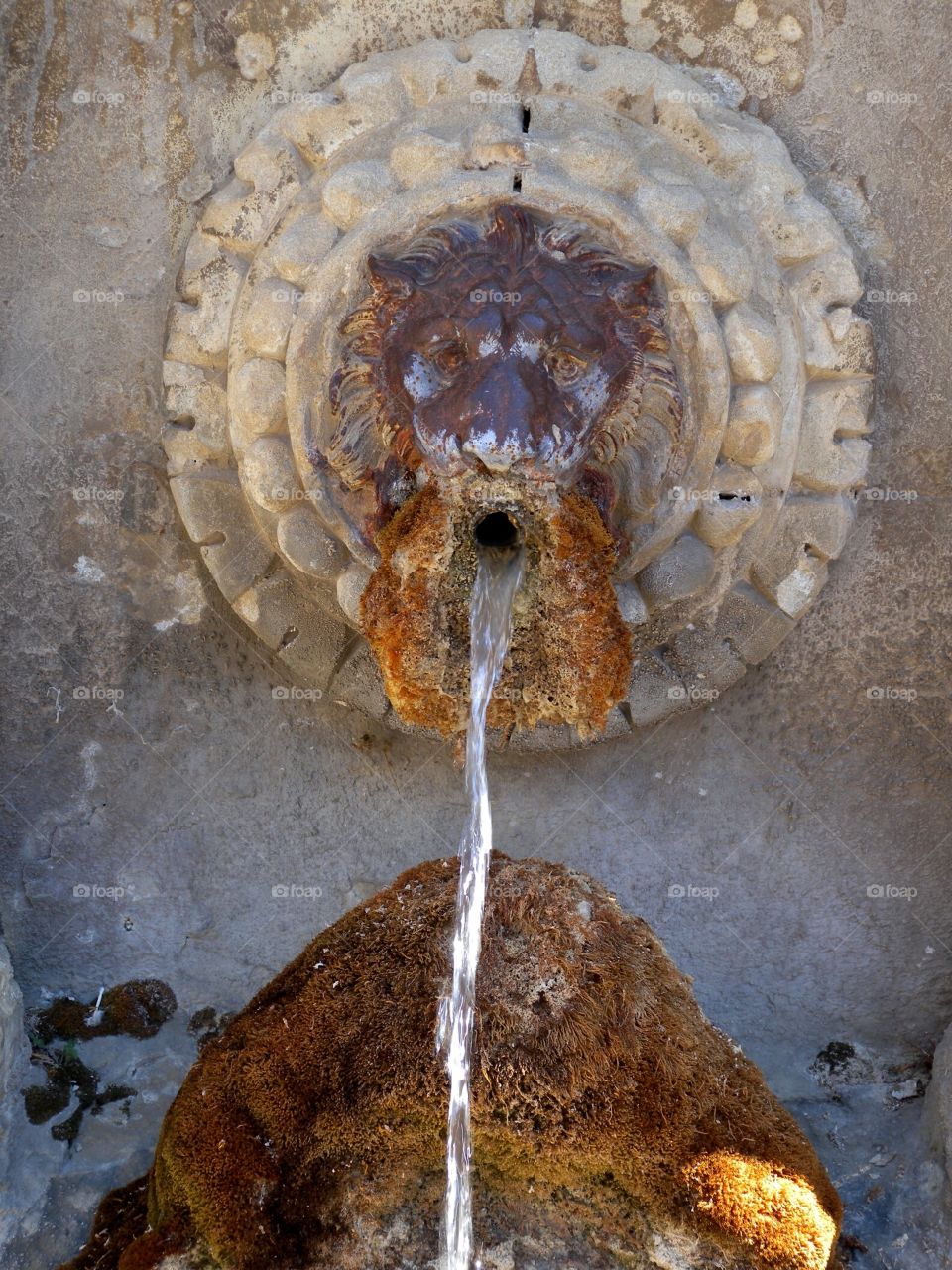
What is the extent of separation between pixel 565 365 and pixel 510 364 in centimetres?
12

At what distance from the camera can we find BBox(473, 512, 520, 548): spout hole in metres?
2.80

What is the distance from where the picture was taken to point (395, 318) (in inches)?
109

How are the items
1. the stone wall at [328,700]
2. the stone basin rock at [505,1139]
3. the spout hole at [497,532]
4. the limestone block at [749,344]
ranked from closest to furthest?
the stone basin rock at [505,1139], the spout hole at [497,532], the limestone block at [749,344], the stone wall at [328,700]

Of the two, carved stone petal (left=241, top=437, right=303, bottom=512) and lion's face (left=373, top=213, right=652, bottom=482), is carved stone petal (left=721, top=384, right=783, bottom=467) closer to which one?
lion's face (left=373, top=213, right=652, bottom=482)

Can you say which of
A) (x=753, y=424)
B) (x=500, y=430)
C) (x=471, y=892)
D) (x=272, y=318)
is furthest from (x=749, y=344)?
(x=471, y=892)

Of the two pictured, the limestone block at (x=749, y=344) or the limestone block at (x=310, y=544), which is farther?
the limestone block at (x=310, y=544)

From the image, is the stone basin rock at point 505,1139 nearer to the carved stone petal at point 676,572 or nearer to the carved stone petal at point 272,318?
the carved stone petal at point 676,572

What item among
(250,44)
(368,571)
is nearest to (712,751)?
(368,571)

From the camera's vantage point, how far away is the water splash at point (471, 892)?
2377 mm

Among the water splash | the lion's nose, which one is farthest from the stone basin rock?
the lion's nose

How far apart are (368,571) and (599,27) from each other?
1466 mm

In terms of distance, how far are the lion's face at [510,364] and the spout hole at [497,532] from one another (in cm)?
20

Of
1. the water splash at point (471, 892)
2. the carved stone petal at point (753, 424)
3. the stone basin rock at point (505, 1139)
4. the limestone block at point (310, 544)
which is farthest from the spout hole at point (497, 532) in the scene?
the stone basin rock at point (505, 1139)

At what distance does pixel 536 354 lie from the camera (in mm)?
2631
